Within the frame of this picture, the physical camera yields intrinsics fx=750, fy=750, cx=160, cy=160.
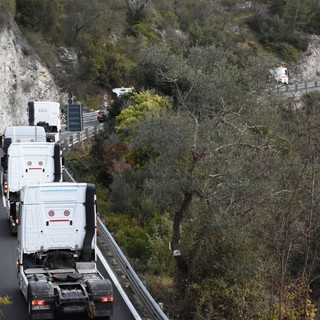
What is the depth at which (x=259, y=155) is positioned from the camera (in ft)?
84.6

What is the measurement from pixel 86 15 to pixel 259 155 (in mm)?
46307

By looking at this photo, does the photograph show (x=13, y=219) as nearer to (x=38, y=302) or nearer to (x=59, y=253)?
(x=59, y=253)

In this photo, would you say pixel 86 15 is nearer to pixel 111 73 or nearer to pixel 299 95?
pixel 111 73

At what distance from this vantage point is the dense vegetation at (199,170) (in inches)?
792

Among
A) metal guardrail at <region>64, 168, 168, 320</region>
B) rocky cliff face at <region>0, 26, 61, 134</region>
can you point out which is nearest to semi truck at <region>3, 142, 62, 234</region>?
metal guardrail at <region>64, 168, 168, 320</region>

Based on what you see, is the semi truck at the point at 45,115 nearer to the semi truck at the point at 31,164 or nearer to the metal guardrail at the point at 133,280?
the semi truck at the point at 31,164

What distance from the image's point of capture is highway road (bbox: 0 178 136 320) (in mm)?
16953

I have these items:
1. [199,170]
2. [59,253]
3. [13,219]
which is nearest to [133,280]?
[59,253]

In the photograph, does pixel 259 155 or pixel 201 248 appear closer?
pixel 201 248

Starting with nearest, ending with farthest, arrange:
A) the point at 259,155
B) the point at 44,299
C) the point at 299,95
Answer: the point at 44,299 < the point at 259,155 < the point at 299,95

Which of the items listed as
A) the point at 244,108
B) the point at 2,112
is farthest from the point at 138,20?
the point at 244,108

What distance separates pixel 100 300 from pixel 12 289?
165 inches

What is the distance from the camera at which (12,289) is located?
62.3 ft

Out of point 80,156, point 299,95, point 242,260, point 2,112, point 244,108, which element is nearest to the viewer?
point 242,260
